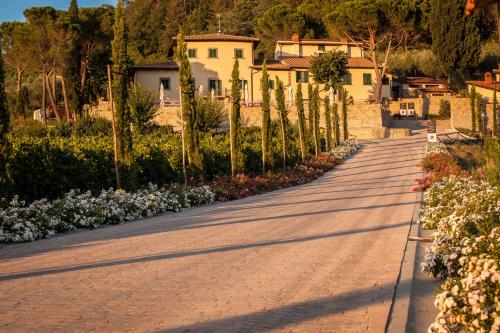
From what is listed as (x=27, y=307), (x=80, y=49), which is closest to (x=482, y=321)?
(x=27, y=307)

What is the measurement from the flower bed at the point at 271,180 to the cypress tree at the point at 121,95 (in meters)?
4.33

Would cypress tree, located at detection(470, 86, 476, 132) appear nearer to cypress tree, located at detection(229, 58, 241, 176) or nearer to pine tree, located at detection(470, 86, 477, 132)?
pine tree, located at detection(470, 86, 477, 132)

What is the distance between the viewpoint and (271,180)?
30.4m

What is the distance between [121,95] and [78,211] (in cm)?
703

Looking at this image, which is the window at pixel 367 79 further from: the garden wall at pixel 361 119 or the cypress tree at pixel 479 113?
the cypress tree at pixel 479 113

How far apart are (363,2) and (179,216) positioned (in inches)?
2134

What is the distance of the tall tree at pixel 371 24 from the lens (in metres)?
67.2

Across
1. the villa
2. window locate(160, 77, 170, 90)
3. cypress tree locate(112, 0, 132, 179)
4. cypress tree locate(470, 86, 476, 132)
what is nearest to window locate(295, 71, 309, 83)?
the villa

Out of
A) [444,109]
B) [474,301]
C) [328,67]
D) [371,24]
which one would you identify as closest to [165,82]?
[328,67]

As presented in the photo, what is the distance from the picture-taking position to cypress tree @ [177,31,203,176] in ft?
86.0

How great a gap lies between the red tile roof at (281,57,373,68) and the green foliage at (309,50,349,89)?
5075mm

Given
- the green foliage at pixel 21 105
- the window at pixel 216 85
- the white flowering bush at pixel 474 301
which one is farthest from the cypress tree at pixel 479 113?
the white flowering bush at pixel 474 301

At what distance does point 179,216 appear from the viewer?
18281 millimetres

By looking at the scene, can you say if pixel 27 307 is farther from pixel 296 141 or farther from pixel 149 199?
pixel 296 141
